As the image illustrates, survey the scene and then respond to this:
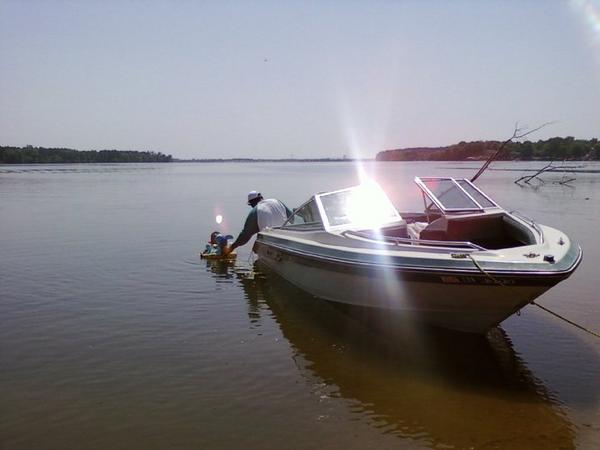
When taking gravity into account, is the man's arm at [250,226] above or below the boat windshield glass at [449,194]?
below

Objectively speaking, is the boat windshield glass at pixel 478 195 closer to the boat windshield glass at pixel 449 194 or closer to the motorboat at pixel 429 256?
→ the motorboat at pixel 429 256

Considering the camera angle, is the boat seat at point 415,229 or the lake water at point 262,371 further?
the boat seat at point 415,229

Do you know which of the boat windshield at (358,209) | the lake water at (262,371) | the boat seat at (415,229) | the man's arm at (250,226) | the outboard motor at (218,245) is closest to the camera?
the lake water at (262,371)

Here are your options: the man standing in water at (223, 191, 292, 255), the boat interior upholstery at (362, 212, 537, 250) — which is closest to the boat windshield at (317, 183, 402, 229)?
the boat interior upholstery at (362, 212, 537, 250)

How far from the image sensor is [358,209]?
9.15m

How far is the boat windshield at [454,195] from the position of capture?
29.1ft

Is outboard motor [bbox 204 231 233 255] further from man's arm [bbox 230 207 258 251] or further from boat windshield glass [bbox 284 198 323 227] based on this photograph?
boat windshield glass [bbox 284 198 323 227]

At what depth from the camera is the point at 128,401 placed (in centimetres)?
551

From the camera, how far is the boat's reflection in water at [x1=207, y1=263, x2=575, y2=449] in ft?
16.3

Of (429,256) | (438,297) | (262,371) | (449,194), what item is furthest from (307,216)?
(262,371)

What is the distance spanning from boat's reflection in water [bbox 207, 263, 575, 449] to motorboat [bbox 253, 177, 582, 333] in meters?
0.40

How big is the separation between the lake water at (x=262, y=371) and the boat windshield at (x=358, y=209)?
4.93 feet

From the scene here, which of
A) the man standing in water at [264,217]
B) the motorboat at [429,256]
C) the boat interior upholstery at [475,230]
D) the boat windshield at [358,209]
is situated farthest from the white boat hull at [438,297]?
the man standing in water at [264,217]

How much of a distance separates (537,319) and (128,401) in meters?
6.19
